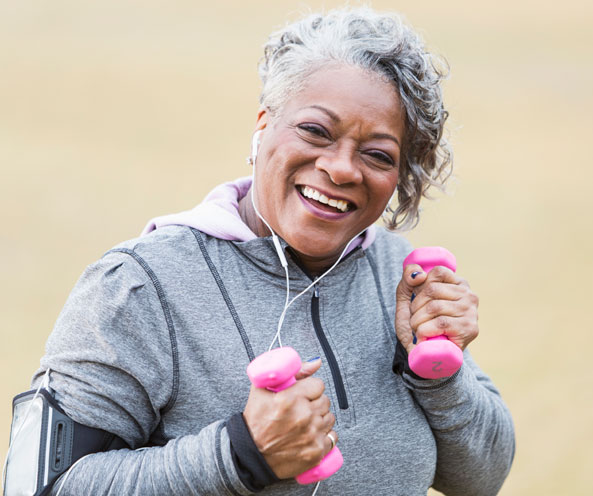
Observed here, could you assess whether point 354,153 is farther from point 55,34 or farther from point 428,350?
point 55,34

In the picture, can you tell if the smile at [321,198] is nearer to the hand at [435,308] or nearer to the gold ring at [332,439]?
the hand at [435,308]

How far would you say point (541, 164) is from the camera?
1013cm

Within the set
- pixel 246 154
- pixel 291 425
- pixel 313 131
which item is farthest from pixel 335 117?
pixel 246 154

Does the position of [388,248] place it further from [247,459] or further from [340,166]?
[247,459]

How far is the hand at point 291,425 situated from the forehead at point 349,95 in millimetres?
606

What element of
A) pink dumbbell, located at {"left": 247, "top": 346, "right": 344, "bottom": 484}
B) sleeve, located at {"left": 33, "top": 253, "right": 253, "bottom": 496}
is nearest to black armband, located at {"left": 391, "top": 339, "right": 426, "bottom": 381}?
pink dumbbell, located at {"left": 247, "top": 346, "right": 344, "bottom": 484}

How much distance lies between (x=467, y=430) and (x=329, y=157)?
0.78 meters

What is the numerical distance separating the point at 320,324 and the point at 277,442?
1.23 feet

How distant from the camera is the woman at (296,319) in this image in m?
1.66

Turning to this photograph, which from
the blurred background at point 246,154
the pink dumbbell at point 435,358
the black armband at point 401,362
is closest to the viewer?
the pink dumbbell at point 435,358

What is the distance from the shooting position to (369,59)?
1.88 metres

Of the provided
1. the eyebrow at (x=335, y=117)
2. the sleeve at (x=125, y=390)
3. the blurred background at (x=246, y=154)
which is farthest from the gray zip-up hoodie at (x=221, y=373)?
the blurred background at (x=246, y=154)

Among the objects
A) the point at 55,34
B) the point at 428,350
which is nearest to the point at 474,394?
the point at 428,350

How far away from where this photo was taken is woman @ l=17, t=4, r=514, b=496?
1657 mm
